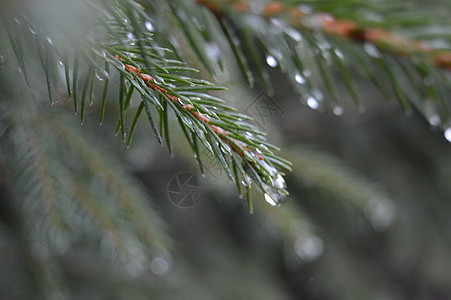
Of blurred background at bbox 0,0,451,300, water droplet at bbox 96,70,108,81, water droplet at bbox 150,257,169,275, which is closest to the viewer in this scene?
water droplet at bbox 96,70,108,81

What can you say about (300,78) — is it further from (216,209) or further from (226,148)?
(216,209)

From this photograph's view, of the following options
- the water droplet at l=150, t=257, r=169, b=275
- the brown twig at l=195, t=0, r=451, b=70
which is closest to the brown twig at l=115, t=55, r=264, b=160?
the brown twig at l=195, t=0, r=451, b=70

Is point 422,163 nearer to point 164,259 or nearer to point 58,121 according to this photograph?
point 164,259

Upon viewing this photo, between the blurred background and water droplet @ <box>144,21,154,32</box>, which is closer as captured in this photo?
water droplet @ <box>144,21,154,32</box>

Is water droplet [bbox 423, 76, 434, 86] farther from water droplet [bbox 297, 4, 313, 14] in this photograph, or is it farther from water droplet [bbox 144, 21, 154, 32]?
water droplet [bbox 144, 21, 154, 32]

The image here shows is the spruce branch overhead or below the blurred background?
overhead

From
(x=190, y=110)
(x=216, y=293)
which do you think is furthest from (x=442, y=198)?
(x=190, y=110)

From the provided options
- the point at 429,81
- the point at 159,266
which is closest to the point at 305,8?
the point at 429,81
